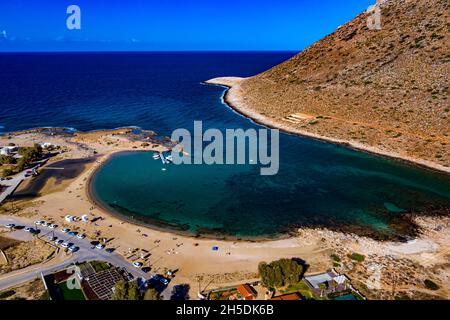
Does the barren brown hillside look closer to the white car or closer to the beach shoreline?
the beach shoreline

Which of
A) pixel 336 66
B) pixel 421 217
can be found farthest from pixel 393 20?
pixel 421 217

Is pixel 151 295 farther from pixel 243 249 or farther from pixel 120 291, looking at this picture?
pixel 243 249

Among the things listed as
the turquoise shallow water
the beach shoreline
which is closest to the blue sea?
the turquoise shallow water

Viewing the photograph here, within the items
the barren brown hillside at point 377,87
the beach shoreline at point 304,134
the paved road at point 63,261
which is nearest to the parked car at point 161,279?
the paved road at point 63,261

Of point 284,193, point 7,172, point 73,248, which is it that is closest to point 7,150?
point 7,172

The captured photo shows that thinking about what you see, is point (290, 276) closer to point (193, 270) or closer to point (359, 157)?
point (193, 270)

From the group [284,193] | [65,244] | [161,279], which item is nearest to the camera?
[161,279]
